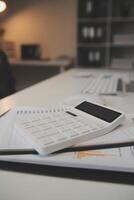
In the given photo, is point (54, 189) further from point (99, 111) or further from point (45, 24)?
point (45, 24)

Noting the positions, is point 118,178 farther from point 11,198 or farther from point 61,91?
point 61,91

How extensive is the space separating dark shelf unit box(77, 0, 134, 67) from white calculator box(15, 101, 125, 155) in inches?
111

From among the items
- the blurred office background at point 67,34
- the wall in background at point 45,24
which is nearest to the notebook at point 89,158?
the blurred office background at point 67,34

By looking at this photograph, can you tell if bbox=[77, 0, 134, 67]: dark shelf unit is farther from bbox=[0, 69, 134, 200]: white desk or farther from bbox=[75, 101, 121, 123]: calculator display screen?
bbox=[0, 69, 134, 200]: white desk

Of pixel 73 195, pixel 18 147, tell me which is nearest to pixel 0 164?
pixel 18 147

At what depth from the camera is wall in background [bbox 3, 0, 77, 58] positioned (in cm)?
382

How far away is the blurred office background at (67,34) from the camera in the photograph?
349 cm

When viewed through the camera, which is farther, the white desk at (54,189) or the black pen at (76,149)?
the black pen at (76,149)

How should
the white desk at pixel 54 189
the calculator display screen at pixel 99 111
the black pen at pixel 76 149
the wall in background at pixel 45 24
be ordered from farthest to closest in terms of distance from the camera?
the wall in background at pixel 45 24, the calculator display screen at pixel 99 111, the black pen at pixel 76 149, the white desk at pixel 54 189

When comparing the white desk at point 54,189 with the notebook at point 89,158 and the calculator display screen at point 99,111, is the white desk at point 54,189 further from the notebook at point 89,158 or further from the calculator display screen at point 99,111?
the calculator display screen at point 99,111

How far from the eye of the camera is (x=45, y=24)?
12.8 ft

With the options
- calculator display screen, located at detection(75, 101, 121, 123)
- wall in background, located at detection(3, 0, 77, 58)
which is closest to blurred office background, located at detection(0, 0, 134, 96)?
wall in background, located at detection(3, 0, 77, 58)

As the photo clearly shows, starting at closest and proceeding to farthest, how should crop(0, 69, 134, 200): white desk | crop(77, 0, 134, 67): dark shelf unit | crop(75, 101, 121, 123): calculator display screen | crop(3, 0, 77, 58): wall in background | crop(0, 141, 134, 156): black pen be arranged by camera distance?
crop(0, 69, 134, 200): white desk, crop(0, 141, 134, 156): black pen, crop(75, 101, 121, 123): calculator display screen, crop(77, 0, 134, 67): dark shelf unit, crop(3, 0, 77, 58): wall in background

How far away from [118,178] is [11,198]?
0.21m
